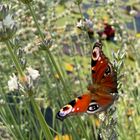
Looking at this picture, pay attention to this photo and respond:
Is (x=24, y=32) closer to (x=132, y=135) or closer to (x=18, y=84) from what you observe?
(x=132, y=135)

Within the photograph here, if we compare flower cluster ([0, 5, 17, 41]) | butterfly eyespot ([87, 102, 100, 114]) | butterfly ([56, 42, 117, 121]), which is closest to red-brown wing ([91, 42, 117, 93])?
butterfly ([56, 42, 117, 121])

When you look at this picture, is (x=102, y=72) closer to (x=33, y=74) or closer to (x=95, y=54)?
(x=95, y=54)

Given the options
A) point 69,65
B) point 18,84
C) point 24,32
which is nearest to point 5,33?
point 18,84

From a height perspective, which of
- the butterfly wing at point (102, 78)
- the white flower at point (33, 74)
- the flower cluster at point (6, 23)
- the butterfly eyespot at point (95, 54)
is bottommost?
the butterfly wing at point (102, 78)

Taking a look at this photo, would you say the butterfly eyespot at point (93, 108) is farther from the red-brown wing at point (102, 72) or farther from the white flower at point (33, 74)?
the white flower at point (33, 74)

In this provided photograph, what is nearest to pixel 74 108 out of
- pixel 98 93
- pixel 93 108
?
pixel 93 108

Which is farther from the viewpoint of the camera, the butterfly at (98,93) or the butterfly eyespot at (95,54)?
the butterfly eyespot at (95,54)

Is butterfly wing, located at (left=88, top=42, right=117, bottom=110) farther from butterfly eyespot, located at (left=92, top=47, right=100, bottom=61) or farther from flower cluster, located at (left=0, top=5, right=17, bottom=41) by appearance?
flower cluster, located at (left=0, top=5, right=17, bottom=41)

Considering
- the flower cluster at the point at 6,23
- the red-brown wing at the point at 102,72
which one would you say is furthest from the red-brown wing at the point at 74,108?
the flower cluster at the point at 6,23
